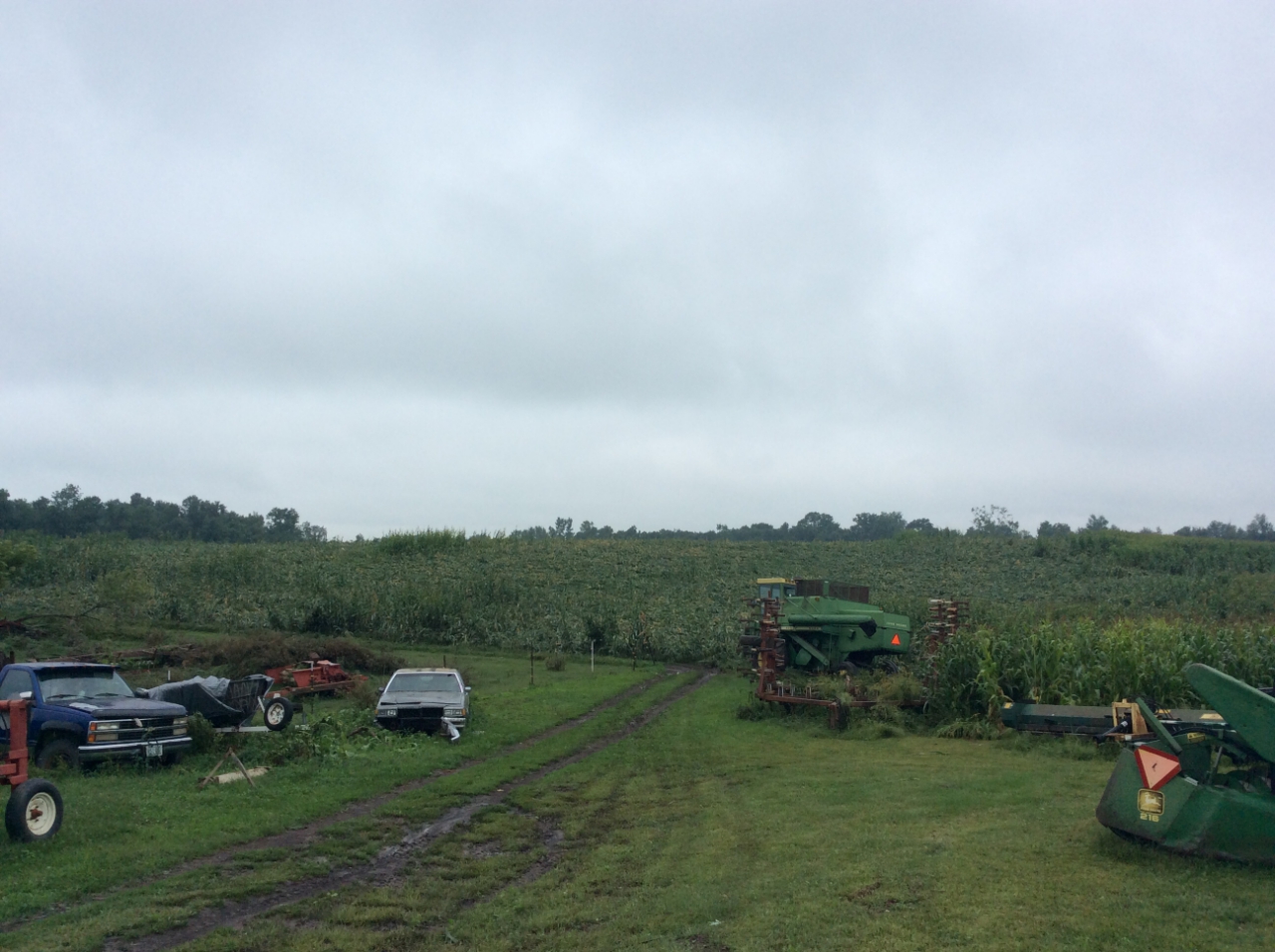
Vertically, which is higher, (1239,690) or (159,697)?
(1239,690)

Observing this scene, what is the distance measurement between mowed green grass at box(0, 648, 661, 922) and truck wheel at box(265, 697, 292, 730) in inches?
70.6

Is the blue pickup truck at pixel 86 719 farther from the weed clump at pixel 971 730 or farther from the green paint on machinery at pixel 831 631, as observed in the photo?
the weed clump at pixel 971 730

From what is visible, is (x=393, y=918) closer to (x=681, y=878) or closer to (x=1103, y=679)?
(x=681, y=878)

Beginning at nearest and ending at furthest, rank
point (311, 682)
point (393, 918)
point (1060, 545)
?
point (393, 918), point (311, 682), point (1060, 545)

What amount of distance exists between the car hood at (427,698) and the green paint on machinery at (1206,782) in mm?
13416

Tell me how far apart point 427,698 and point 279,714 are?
289 cm

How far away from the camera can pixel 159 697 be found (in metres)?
17.9

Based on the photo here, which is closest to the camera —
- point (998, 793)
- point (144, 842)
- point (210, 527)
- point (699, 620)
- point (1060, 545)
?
point (144, 842)

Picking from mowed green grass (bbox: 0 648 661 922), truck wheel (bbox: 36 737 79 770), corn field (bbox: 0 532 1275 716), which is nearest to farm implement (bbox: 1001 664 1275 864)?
mowed green grass (bbox: 0 648 661 922)

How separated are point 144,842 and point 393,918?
12.5 feet

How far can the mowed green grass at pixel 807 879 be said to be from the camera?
7.17m

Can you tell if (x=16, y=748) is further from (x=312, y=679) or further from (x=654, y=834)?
(x=312, y=679)

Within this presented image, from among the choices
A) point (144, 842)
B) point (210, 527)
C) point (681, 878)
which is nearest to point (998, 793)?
point (681, 878)

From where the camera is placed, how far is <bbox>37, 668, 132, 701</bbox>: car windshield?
14539 mm
